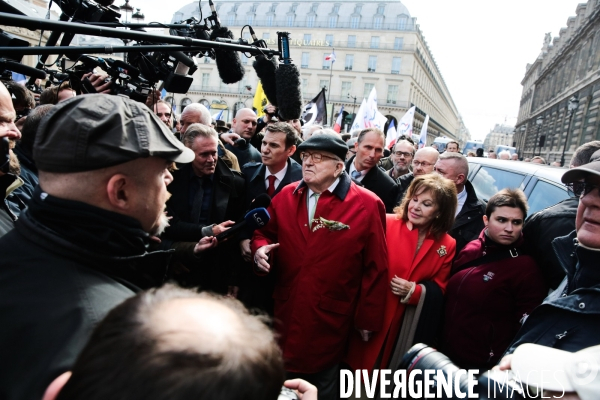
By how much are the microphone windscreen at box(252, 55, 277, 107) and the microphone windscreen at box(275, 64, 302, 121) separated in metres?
0.12

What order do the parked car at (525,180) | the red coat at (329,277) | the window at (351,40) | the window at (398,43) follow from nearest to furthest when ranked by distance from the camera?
the red coat at (329,277) → the parked car at (525,180) → the window at (398,43) → the window at (351,40)

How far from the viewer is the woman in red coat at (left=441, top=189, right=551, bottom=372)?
252 centimetres

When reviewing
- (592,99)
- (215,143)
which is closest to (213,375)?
(215,143)

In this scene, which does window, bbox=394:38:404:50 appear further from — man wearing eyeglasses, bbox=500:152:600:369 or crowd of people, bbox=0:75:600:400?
man wearing eyeglasses, bbox=500:152:600:369

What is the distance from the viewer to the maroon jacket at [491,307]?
8.20 feet

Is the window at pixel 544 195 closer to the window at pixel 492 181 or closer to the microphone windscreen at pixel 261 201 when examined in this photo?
the window at pixel 492 181

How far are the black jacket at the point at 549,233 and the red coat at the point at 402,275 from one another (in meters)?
0.55

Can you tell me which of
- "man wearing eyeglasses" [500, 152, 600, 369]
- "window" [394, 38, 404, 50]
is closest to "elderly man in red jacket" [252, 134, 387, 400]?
"man wearing eyeglasses" [500, 152, 600, 369]

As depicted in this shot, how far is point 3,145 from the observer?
1.95m

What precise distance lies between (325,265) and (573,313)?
1.49 meters

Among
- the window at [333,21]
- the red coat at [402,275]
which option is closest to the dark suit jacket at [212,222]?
the red coat at [402,275]

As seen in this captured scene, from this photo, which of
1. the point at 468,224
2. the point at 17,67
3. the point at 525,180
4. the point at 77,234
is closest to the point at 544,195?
the point at 525,180

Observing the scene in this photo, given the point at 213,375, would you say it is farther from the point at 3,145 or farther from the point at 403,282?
the point at 403,282

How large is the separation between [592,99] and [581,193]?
32.8 metres
